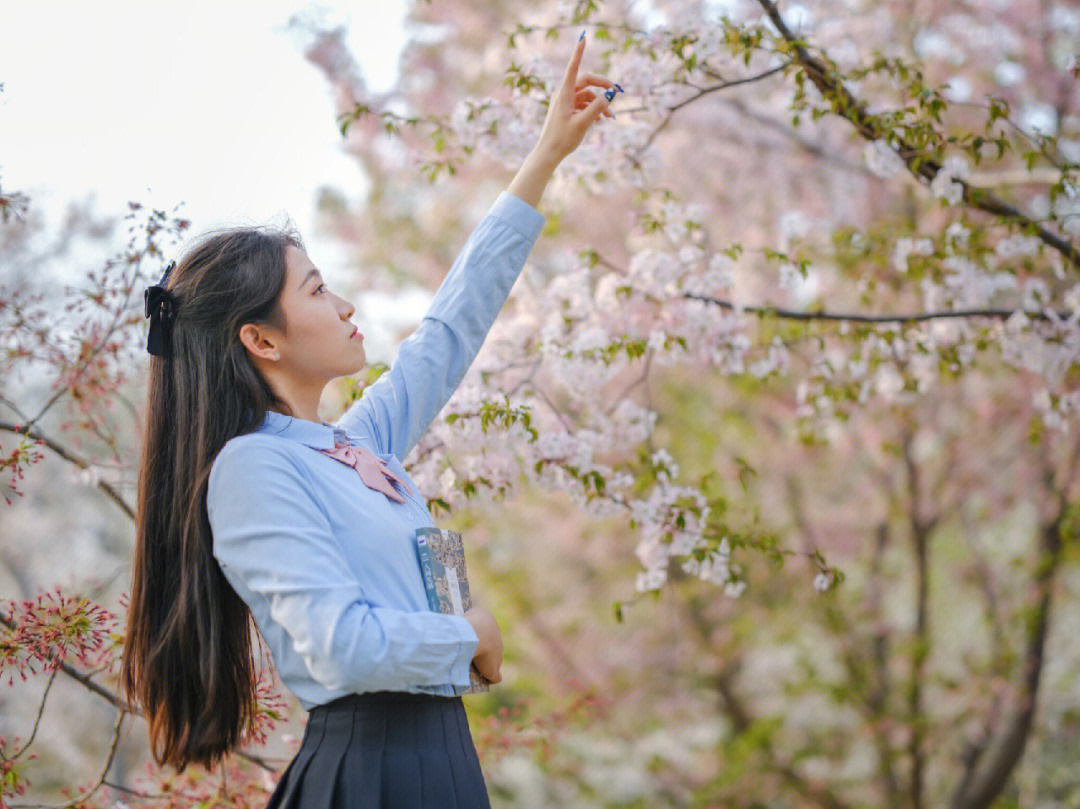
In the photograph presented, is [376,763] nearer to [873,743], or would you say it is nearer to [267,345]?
[267,345]

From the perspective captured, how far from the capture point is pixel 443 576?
959 millimetres

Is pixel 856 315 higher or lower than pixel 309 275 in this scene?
higher

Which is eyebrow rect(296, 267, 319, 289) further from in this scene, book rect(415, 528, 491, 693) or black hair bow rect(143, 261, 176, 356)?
book rect(415, 528, 491, 693)

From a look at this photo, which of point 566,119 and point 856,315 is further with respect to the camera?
point 856,315

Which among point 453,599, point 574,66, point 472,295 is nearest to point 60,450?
point 472,295

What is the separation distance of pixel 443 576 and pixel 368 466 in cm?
14

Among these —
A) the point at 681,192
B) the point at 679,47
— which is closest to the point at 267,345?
the point at 679,47

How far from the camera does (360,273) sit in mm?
4266

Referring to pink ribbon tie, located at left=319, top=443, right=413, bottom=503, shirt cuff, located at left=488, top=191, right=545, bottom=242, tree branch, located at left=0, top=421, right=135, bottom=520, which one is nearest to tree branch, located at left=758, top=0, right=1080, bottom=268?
shirt cuff, located at left=488, top=191, right=545, bottom=242

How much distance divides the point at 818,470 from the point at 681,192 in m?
1.25

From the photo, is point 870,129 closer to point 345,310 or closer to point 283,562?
point 345,310

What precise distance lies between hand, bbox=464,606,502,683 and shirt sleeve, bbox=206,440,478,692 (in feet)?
0.11

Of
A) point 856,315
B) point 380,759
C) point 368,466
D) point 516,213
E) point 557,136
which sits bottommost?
point 380,759

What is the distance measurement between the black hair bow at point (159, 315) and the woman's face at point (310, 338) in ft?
0.34
